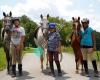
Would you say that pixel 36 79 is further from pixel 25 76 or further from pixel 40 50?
pixel 40 50

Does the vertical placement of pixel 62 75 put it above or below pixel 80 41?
below

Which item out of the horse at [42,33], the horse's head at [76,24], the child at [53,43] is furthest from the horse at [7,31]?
the horse's head at [76,24]

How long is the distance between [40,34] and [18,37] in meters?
1.57

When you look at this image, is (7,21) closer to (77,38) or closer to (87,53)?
(77,38)

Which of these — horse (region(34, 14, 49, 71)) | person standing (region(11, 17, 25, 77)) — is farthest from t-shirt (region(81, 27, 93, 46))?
person standing (region(11, 17, 25, 77))

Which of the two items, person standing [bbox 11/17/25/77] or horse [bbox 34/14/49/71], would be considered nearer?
person standing [bbox 11/17/25/77]

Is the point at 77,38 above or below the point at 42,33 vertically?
below

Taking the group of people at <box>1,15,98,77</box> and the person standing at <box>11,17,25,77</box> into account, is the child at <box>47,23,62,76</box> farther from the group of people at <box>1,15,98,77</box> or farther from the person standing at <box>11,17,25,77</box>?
the person standing at <box>11,17,25,77</box>

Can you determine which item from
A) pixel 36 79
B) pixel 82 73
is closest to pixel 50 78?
pixel 36 79

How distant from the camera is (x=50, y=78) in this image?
41.4ft

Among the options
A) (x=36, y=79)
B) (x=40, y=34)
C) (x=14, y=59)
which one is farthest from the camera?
(x=40, y=34)

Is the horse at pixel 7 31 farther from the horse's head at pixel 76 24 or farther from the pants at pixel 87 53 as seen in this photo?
the pants at pixel 87 53

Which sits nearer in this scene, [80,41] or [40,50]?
[80,41]

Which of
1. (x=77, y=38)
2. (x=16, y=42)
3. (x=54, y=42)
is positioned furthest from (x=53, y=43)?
(x=16, y=42)
